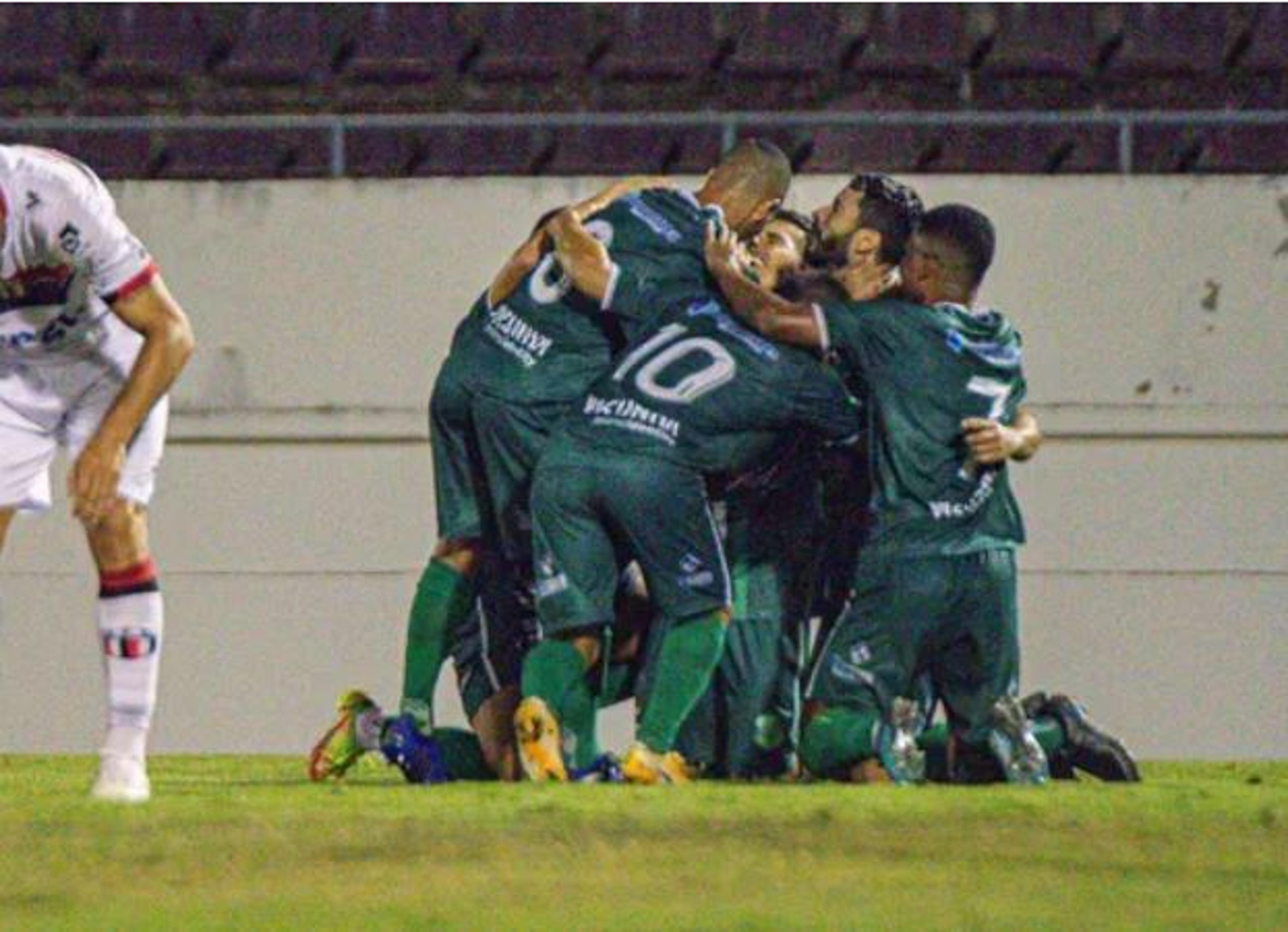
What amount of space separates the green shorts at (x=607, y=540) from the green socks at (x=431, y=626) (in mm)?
569

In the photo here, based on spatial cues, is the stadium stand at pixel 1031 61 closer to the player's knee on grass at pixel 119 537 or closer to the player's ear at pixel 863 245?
the player's ear at pixel 863 245

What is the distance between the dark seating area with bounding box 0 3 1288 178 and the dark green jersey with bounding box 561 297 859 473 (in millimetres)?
5916

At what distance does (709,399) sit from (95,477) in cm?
180

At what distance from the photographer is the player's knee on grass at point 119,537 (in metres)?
6.15

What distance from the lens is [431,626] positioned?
308 inches

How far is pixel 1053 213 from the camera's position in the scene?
11562 mm

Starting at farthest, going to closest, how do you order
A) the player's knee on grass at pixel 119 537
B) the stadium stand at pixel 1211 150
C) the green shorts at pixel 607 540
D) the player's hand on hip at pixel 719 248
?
the stadium stand at pixel 1211 150
the player's hand on hip at pixel 719 248
the green shorts at pixel 607 540
the player's knee on grass at pixel 119 537

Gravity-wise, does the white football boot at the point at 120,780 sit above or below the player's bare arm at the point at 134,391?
below

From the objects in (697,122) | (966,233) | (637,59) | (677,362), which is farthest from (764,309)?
(637,59)

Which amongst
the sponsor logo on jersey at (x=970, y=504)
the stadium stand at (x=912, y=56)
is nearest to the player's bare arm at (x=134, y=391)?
the sponsor logo on jersey at (x=970, y=504)

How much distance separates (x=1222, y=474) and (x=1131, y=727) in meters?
0.95

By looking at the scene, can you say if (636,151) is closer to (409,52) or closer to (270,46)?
(409,52)

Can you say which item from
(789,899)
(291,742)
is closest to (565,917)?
(789,899)

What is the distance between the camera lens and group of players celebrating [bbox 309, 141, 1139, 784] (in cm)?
726
